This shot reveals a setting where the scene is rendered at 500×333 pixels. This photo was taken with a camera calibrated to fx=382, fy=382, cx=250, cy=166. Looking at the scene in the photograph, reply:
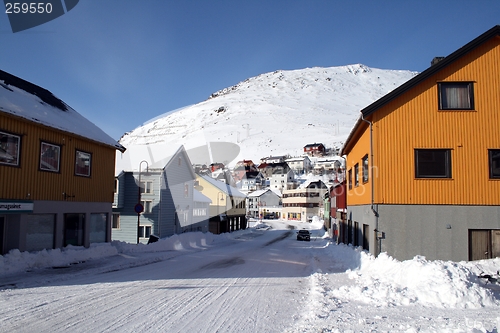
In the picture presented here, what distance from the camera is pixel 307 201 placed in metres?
98.8

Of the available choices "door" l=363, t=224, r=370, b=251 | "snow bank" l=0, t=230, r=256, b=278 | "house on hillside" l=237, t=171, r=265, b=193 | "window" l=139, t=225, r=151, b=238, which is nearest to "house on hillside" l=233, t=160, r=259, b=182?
"house on hillside" l=237, t=171, r=265, b=193

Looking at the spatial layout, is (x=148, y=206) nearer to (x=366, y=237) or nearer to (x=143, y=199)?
(x=143, y=199)

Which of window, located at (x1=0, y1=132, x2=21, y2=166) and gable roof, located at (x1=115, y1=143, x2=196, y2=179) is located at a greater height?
gable roof, located at (x1=115, y1=143, x2=196, y2=179)

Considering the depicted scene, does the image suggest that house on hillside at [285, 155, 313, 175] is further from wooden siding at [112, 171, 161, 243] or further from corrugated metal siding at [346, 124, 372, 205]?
corrugated metal siding at [346, 124, 372, 205]

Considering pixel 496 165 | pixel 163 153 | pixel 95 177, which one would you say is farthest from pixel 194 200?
pixel 496 165

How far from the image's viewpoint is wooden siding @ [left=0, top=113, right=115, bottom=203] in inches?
598

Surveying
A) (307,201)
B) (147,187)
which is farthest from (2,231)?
(307,201)

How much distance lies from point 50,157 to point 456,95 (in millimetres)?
17952

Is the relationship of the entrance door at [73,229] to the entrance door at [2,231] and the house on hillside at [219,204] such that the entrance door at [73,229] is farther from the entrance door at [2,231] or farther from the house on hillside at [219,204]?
the house on hillside at [219,204]

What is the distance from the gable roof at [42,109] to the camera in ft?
51.6

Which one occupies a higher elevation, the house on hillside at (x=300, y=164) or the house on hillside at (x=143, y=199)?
the house on hillside at (x=300, y=164)

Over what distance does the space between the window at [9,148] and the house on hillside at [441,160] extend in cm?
1442

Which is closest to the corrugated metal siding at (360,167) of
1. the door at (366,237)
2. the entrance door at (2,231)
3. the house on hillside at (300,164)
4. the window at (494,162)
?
the door at (366,237)

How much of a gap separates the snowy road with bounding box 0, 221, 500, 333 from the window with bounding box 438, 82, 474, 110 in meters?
6.23
